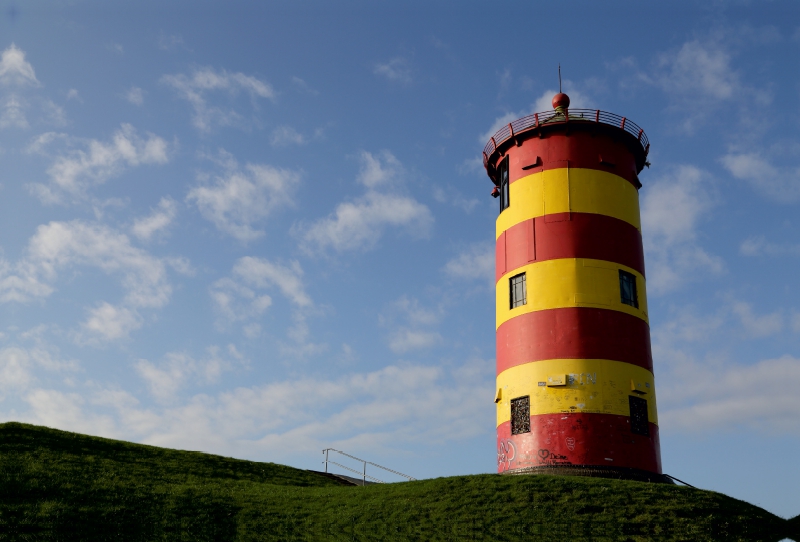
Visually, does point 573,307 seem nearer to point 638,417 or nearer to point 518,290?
point 518,290

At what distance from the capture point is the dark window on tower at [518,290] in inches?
1168

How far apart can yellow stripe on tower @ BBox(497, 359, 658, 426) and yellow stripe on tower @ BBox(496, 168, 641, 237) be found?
6.31 metres

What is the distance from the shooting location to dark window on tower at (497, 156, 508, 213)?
32.7 meters

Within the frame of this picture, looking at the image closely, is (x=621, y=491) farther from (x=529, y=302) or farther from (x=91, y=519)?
(x=91, y=519)

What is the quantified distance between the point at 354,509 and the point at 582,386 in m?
9.63

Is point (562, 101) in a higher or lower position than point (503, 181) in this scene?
higher

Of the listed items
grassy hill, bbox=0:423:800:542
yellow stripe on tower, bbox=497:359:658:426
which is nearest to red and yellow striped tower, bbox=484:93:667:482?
yellow stripe on tower, bbox=497:359:658:426

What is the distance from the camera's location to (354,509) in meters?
→ 23.2

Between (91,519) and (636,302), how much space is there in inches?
823

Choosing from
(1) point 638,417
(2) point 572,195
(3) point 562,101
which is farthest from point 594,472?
(3) point 562,101

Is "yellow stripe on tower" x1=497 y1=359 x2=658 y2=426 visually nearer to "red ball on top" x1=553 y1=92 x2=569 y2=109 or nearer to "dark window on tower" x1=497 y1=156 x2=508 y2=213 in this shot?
"dark window on tower" x1=497 y1=156 x2=508 y2=213

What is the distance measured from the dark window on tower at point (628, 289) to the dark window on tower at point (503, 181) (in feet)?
19.6

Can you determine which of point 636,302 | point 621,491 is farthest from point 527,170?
point 621,491

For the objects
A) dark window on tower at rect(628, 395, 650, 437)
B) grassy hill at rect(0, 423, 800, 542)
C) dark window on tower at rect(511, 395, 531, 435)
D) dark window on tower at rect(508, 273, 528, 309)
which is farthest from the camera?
dark window on tower at rect(508, 273, 528, 309)
